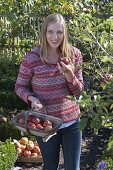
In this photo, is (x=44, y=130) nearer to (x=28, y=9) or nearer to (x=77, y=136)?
(x=77, y=136)

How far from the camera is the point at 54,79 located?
116 inches

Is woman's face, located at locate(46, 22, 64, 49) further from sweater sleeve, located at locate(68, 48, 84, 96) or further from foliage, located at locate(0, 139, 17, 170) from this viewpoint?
foliage, located at locate(0, 139, 17, 170)

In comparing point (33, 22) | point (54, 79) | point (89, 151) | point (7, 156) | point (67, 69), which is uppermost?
point (67, 69)

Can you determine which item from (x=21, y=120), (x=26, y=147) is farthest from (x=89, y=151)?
(x=21, y=120)

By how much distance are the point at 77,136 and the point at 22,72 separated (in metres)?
Result: 0.58

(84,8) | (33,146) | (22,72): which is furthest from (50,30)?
(84,8)

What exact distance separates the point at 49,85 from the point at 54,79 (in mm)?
52

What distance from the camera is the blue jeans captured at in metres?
3.04

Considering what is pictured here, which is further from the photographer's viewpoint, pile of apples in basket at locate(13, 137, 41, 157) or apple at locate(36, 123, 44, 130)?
pile of apples in basket at locate(13, 137, 41, 157)

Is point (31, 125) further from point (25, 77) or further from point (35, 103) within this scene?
point (25, 77)

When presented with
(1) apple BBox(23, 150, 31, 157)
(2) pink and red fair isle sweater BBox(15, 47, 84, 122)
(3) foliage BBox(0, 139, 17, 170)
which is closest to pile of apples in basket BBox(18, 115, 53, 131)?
(2) pink and red fair isle sweater BBox(15, 47, 84, 122)

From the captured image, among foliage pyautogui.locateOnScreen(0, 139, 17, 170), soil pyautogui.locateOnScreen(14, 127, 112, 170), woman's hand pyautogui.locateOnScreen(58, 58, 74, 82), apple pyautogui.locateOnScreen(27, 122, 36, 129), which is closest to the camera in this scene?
woman's hand pyautogui.locateOnScreen(58, 58, 74, 82)

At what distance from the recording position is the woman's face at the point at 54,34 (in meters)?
2.88

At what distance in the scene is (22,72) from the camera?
9.77ft
